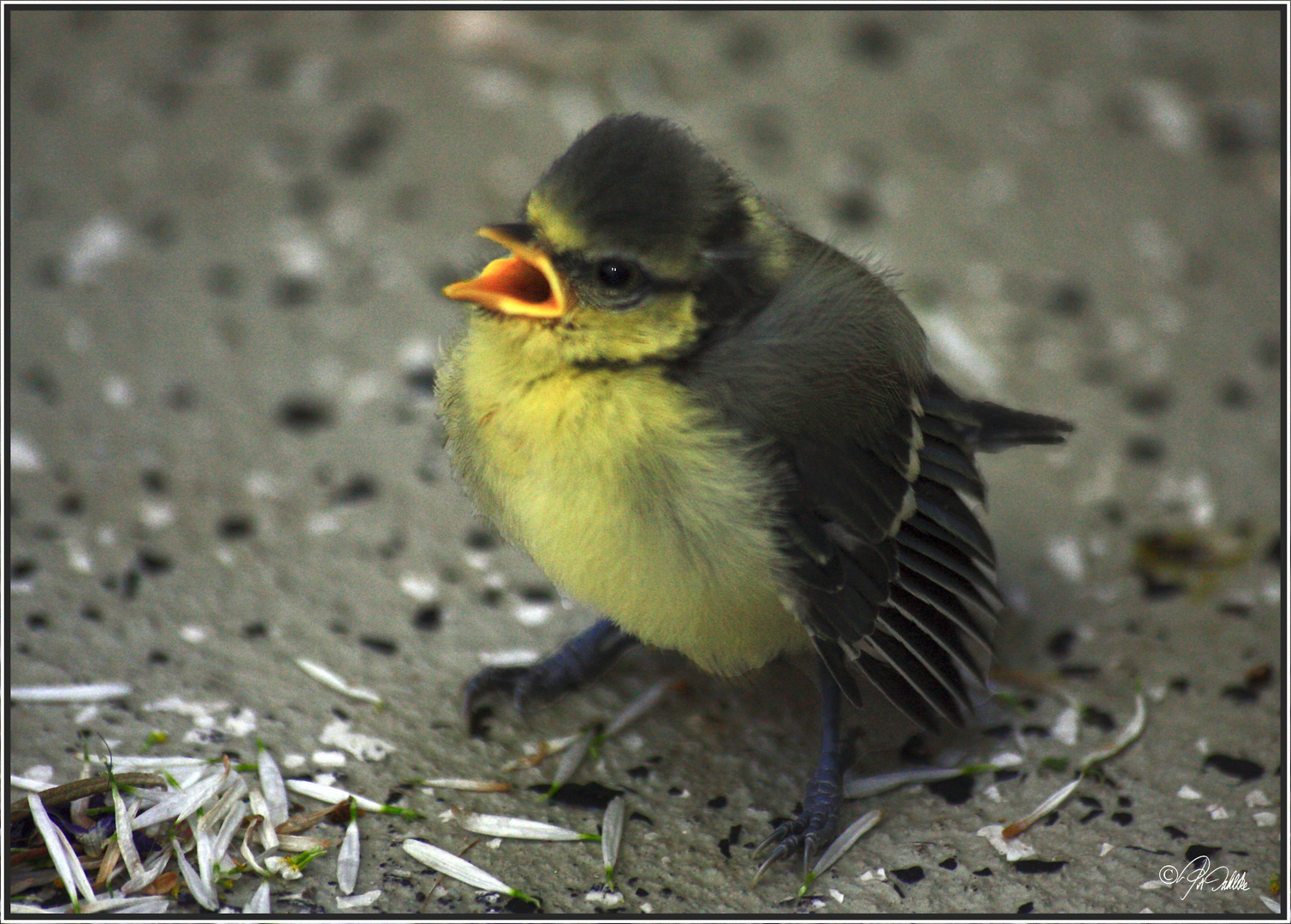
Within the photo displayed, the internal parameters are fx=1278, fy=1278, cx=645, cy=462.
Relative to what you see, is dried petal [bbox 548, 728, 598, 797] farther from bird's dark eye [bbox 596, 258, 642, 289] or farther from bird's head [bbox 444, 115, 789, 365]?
bird's dark eye [bbox 596, 258, 642, 289]

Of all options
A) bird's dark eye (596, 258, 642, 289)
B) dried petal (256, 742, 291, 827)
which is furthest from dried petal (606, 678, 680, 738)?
bird's dark eye (596, 258, 642, 289)

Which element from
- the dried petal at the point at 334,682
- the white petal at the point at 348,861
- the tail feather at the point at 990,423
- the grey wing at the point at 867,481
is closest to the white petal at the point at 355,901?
the white petal at the point at 348,861

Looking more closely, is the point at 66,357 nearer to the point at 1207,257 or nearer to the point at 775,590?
the point at 775,590

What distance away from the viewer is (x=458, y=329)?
7.59 feet

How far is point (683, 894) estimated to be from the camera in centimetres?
215

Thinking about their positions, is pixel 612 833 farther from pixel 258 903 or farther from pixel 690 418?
pixel 690 418

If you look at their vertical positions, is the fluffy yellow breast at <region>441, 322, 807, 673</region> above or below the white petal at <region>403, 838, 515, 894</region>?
above

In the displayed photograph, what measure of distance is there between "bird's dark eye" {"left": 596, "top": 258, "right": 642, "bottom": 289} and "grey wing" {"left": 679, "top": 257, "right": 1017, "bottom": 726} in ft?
0.54

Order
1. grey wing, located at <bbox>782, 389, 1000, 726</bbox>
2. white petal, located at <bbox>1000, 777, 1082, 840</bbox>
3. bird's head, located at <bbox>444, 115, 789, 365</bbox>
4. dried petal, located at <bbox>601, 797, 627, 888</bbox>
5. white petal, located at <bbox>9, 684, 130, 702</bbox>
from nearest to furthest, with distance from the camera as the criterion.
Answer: bird's head, located at <bbox>444, 115, 789, 365</bbox> → grey wing, located at <bbox>782, 389, 1000, 726</bbox> → dried petal, located at <bbox>601, 797, 627, 888</bbox> → white petal, located at <bbox>1000, 777, 1082, 840</bbox> → white petal, located at <bbox>9, 684, 130, 702</bbox>

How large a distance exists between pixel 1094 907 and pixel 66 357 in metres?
2.78

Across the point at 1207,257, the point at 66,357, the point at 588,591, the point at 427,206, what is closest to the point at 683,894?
the point at 588,591

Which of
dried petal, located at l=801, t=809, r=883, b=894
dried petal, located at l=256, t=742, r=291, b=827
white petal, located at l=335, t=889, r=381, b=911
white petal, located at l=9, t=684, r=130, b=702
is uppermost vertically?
white petal, located at l=9, t=684, r=130, b=702

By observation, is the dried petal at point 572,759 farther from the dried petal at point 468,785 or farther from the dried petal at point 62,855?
the dried petal at point 62,855

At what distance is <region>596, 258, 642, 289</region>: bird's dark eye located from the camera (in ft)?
6.38
